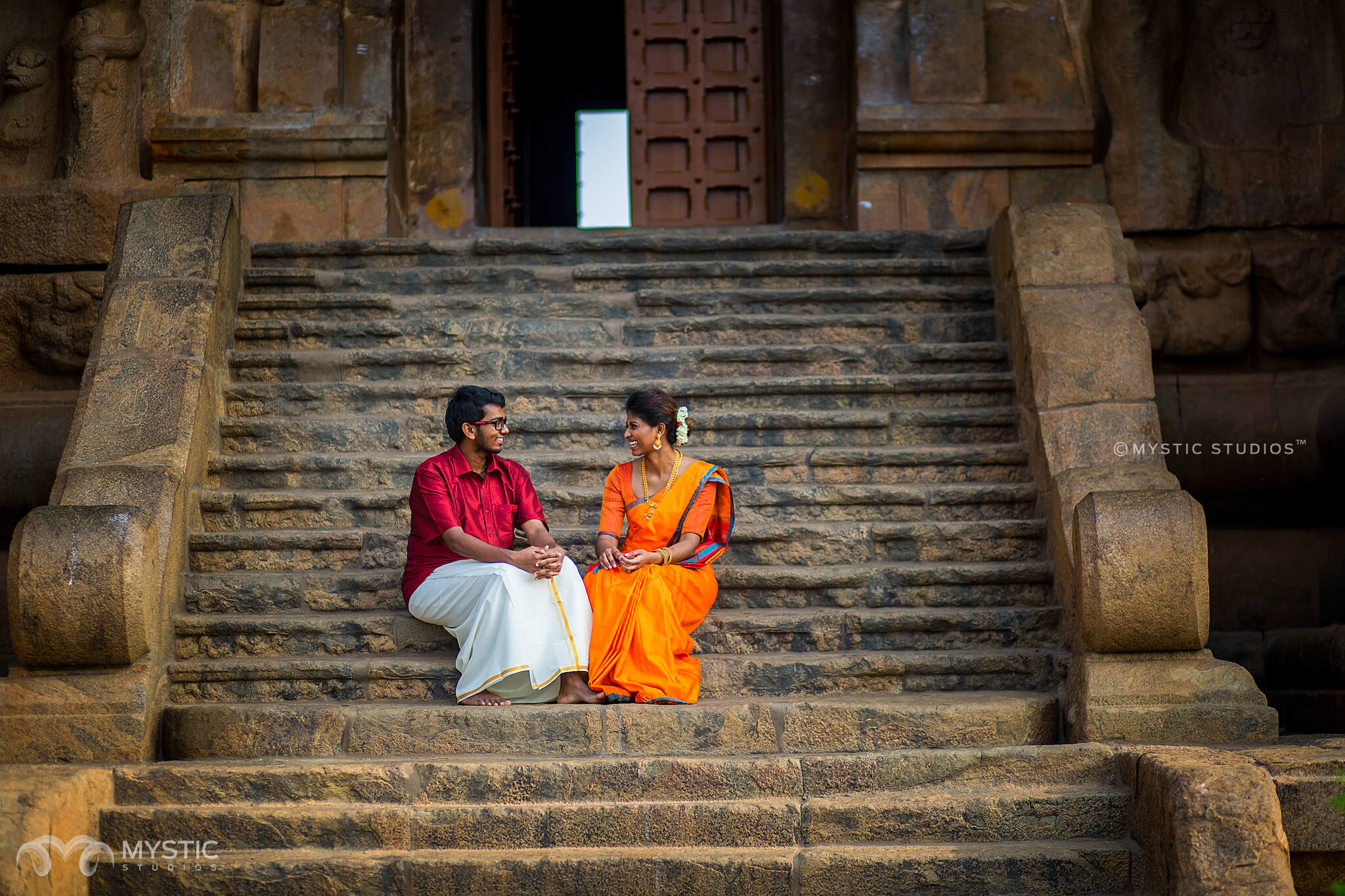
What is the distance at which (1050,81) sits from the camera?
8266mm

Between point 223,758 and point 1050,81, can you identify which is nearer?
point 223,758

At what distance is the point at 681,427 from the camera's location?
4918 millimetres

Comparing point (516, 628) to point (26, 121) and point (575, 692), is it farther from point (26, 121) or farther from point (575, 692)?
point (26, 121)

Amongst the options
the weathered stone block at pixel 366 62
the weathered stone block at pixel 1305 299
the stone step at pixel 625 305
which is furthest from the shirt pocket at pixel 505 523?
the weathered stone block at pixel 1305 299

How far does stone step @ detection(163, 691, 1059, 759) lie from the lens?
14.0 ft

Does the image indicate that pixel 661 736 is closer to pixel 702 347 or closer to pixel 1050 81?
pixel 702 347

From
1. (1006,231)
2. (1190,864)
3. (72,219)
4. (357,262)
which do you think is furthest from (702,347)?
(72,219)

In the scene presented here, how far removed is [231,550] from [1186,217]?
20.5 ft

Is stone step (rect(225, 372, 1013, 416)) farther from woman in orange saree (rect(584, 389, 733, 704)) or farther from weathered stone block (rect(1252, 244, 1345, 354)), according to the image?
weathered stone block (rect(1252, 244, 1345, 354))

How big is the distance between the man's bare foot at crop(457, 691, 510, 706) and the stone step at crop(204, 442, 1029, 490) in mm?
1315

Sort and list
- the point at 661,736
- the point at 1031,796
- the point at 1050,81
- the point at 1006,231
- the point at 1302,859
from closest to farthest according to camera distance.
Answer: the point at 1302,859
the point at 1031,796
the point at 661,736
the point at 1006,231
the point at 1050,81

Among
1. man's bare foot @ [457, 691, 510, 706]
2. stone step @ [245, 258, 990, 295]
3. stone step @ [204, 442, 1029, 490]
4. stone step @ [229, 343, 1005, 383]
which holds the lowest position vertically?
man's bare foot @ [457, 691, 510, 706]

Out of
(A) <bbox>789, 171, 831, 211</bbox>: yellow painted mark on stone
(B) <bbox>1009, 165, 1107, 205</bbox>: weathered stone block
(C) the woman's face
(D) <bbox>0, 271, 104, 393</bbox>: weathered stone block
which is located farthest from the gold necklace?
(A) <bbox>789, 171, 831, 211</bbox>: yellow painted mark on stone

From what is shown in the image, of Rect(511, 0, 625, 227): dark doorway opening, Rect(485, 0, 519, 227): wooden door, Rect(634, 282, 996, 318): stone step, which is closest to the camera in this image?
Rect(634, 282, 996, 318): stone step
